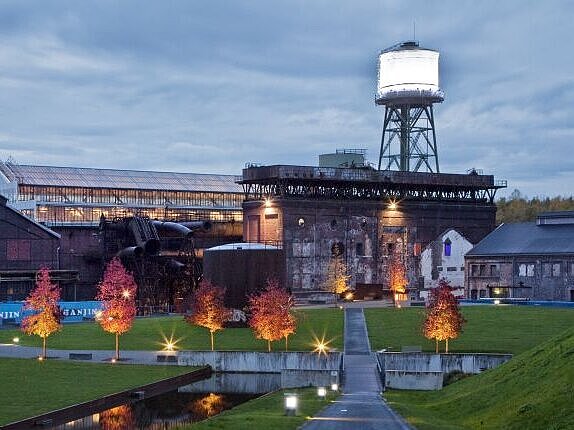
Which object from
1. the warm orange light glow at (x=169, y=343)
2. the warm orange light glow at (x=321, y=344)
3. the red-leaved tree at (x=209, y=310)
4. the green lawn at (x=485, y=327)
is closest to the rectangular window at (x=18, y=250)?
the red-leaved tree at (x=209, y=310)

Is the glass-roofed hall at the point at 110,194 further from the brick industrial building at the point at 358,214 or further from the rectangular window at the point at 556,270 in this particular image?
the rectangular window at the point at 556,270

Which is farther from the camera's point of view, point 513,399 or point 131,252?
point 131,252

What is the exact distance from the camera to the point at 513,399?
40719 millimetres

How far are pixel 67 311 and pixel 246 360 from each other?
36.8m

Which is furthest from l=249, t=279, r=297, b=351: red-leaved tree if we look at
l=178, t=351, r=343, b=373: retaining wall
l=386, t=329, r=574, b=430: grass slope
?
l=386, t=329, r=574, b=430: grass slope

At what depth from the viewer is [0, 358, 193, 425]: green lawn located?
48609 millimetres

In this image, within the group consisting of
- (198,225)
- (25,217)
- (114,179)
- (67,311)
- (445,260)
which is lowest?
(67,311)

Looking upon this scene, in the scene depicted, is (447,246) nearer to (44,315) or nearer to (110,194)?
(110,194)

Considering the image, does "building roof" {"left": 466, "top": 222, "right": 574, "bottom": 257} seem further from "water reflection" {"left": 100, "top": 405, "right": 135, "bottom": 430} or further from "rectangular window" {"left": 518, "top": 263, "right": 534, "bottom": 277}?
"water reflection" {"left": 100, "top": 405, "right": 135, "bottom": 430}

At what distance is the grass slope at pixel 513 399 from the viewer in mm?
35656

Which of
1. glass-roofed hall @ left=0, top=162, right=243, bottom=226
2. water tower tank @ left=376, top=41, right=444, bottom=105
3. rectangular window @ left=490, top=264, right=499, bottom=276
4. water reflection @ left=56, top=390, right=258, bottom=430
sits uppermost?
water tower tank @ left=376, top=41, right=444, bottom=105

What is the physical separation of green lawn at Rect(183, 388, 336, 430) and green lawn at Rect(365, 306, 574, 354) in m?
19.7

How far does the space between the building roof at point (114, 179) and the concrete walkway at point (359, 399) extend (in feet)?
220

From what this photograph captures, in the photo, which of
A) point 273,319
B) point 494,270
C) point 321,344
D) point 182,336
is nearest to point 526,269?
point 494,270
